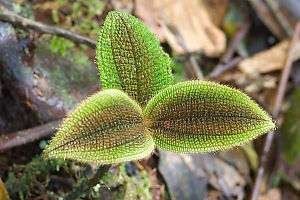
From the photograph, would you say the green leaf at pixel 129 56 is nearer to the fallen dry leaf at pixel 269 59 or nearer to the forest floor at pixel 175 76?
the forest floor at pixel 175 76

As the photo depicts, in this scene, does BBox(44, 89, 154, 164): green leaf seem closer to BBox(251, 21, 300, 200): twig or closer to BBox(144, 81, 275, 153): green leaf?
BBox(144, 81, 275, 153): green leaf

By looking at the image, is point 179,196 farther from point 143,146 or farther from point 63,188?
point 143,146

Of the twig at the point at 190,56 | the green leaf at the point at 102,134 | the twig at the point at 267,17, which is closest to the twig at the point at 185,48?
the twig at the point at 190,56

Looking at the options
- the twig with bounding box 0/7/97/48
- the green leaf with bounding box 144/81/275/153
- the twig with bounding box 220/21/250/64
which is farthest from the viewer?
the twig with bounding box 220/21/250/64

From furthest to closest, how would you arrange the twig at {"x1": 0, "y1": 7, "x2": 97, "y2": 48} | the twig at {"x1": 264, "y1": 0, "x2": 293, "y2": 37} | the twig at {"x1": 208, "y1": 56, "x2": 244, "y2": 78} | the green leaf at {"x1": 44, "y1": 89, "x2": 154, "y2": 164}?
the twig at {"x1": 264, "y1": 0, "x2": 293, "y2": 37}, the twig at {"x1": 208, "y1": 56, "x2": 244, "y2": 78}, the twig at {"x1": 0, "y1": 7, "x2": 97, "y2": 48}, the green leaf at {"x1": 44, "y1": 89, "x2": 154, "y2": 164}

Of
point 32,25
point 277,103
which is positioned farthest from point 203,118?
point 277,103

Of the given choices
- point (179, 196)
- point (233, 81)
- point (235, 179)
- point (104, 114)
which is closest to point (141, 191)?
point (179, 196)

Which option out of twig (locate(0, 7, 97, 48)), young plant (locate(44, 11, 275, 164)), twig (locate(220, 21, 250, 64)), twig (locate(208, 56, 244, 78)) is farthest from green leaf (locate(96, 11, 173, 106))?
twig (locate(220, 21, 250, 64))

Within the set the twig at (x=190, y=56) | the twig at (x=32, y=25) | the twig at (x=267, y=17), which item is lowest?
the twig at (x=190, y=56)
